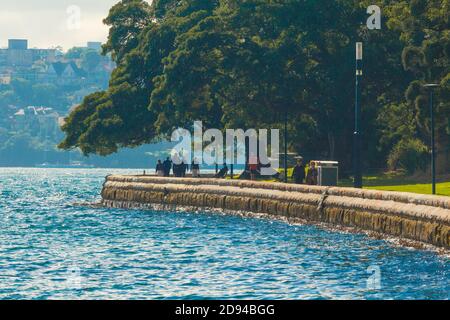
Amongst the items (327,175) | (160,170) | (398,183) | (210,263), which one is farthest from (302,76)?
(210,263)

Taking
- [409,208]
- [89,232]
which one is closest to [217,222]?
[89,232]

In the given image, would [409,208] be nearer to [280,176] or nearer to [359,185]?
[359,185]

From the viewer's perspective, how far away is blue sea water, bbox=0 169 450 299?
113ft

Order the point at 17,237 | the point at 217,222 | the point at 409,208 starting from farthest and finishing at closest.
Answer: the point at 217,222 → the point at 17,237 → the point at 409,208

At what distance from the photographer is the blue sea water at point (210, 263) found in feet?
113

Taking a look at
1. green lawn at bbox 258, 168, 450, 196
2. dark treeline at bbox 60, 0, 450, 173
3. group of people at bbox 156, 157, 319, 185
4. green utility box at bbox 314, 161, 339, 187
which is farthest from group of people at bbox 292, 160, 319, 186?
dark treeline at bbox 60, 0, 450, 173

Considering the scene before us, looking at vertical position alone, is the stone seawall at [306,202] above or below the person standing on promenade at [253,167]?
below

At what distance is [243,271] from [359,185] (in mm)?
20235

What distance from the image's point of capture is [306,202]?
5884cm

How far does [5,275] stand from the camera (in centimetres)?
3903

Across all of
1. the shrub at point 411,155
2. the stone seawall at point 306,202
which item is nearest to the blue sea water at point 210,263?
the stone seawall at point 306,202

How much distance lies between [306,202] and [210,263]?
17.7m

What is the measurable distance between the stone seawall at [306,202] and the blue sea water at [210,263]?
103 cm

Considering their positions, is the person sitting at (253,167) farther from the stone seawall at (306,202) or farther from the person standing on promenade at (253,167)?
the stone seawall at (306,202)
